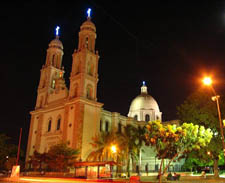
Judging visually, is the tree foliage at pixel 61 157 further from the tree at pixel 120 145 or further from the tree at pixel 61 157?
the tree at pixel 120 145

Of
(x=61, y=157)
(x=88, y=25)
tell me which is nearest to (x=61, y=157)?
(x=61, y=157)

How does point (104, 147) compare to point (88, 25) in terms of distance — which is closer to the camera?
point (104, 147)

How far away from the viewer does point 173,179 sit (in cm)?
2908

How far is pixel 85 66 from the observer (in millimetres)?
49000

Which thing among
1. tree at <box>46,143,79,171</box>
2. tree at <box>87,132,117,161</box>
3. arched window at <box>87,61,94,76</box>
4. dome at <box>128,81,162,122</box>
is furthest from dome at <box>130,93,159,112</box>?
tree at <box>46,143,79,171</box>

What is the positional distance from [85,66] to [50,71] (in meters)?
12.6

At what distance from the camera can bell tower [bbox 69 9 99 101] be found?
47.8 metres

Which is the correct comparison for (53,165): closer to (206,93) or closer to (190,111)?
(190,111)

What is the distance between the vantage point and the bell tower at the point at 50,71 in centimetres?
5719

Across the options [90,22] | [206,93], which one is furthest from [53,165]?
[90,22]

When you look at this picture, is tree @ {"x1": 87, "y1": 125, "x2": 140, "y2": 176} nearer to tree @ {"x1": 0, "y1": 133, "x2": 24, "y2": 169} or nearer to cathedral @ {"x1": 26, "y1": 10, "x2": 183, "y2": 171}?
cathedral @ {"x1": 26, "y1": 10, "x2": 183, "y2": 171}

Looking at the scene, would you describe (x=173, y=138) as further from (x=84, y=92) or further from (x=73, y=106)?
(x=73, y=106)

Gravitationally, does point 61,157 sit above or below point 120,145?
below

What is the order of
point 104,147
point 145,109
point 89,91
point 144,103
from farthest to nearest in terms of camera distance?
1. point 144,103
2. point 145,109
3. point 89,91
4. point 104,147
